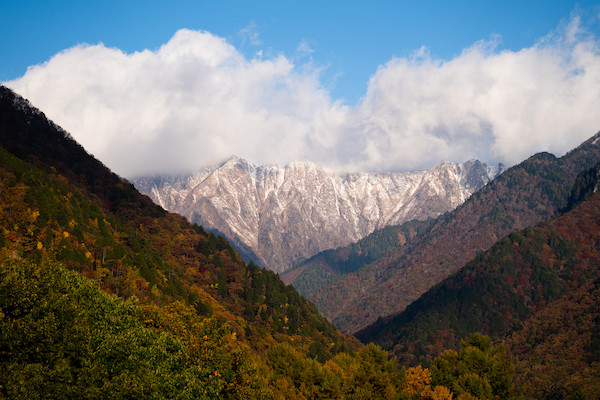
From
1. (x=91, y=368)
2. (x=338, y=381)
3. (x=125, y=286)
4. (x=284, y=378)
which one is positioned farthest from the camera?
(x=125, y=286)

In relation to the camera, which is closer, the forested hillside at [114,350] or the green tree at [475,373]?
the forested hillside at [114,350]

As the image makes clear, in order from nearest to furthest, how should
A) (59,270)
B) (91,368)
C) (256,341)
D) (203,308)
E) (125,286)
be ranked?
(91,368) < (59,270) < (125,286) < (203,308) < (256,341)

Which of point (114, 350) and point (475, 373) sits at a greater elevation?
point (114, 350)

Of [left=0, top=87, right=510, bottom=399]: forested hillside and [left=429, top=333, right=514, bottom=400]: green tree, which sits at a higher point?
[left=0, top=87, right=510, bottom=399]: forested hillside

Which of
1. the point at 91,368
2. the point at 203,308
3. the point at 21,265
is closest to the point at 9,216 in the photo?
the point at 203,308

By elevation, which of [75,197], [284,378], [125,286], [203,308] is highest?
[75,197]

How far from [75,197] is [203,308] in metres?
56.9

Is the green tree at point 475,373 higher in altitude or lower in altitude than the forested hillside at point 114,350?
lower

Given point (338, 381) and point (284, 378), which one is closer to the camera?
point (284, 378)

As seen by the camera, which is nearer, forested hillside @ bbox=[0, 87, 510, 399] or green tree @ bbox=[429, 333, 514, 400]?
forested hillside @ bbox=[0, 87, 510, 399]

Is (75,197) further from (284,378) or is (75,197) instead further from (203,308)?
(284,378)

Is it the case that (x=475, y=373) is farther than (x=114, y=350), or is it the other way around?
(x=475, y=373)

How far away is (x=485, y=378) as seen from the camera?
9769 centimetres

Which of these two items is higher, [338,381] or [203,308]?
[203,308]
